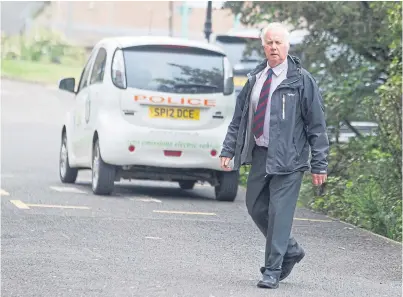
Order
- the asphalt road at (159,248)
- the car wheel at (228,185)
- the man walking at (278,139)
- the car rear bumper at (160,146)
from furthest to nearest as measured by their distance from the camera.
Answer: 1. the car wheel at (228,185)
2. the car rear bumper at (160,146)
3. the man walking at (278,139)
4. the asphalt road at (159,248)

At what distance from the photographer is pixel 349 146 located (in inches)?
718

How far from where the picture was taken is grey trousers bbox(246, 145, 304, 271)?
8922 mm

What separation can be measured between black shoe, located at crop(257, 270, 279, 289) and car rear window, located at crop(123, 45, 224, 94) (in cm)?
639

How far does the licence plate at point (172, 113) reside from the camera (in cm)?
1503

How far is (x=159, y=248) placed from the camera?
1063cm

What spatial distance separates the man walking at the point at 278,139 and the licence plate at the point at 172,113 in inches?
235

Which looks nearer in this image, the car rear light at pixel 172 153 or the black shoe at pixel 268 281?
the black shoe at pixel 268 281

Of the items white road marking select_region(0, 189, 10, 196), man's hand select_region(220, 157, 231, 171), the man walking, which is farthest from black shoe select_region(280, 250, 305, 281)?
white road marking select_region(0, 189, 10, 196)

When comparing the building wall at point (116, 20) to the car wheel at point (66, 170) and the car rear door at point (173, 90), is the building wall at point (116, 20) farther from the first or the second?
the car rear door at point (173, 90)

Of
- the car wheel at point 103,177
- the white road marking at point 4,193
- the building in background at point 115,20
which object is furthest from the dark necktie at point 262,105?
the building in background at point 115,20

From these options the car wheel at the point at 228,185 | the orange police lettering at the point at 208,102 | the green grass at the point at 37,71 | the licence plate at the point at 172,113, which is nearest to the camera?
the licence plate at the point at 172,113

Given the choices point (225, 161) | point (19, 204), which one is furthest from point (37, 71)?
point (225, 161)

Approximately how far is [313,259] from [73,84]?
7.15 meters

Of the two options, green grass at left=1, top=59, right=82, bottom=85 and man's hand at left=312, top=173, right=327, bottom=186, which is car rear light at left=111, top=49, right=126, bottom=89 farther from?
green grass at left=1, top=59, right=82, bottom=85
